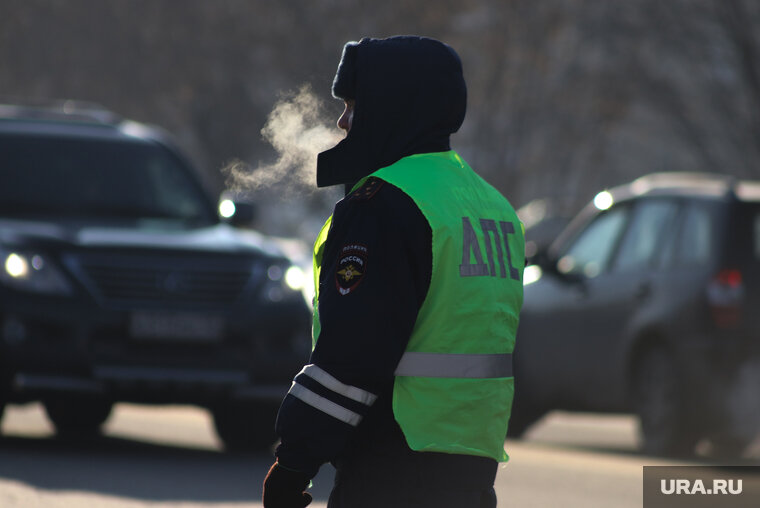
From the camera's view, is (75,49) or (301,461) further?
(75,49)

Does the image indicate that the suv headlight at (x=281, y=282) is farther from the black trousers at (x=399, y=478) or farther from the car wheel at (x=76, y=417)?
the black trousers at (x=399, y=478)

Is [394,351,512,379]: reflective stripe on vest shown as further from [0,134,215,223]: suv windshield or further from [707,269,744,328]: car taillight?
[0,134,215,223]: suv windshield

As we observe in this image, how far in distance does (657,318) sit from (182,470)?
3214 millimetres

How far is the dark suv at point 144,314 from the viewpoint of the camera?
9.45m

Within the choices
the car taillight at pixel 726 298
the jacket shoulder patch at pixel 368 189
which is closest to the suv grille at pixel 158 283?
the car taillight at pixel 726 298

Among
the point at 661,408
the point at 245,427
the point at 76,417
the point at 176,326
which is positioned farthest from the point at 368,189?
the point at 76,417

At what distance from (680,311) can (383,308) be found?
24.1ft

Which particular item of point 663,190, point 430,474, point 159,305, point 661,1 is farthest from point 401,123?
point 661,1

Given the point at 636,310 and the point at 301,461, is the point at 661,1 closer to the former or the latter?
the point at 636,310

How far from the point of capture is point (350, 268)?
11.5 ft

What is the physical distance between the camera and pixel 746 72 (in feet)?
73.0

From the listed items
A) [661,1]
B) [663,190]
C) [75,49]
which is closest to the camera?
[663,190]

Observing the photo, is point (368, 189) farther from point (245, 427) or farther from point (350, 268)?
point (245, 427)

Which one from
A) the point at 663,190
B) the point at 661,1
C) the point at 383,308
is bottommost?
the point at 383,308
